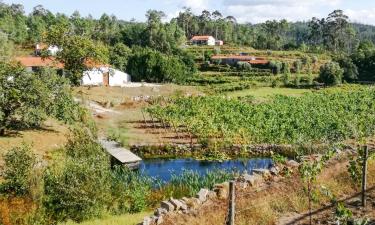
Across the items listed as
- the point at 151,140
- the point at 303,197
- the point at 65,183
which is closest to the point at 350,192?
the point at 303,197

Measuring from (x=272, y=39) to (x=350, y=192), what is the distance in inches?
4498

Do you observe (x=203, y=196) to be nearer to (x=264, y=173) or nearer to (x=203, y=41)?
(x=264, y=173)

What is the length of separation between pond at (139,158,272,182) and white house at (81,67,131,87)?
34.1m

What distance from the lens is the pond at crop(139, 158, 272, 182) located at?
3146cm

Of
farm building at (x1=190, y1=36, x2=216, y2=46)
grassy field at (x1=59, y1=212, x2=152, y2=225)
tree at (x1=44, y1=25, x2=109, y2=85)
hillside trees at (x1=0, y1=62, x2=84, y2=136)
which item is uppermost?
farm building at (x1=190, y1=36, x2=216, y2=46)

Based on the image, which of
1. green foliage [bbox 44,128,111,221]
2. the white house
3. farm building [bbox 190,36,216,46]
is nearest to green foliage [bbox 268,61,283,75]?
the white house

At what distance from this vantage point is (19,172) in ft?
63.6

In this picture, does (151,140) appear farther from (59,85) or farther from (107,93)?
(107,93)

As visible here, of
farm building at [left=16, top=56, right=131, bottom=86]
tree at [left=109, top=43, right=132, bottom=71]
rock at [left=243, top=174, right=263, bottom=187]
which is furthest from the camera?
tree at [left=109, top=43, right=132, bottom=71]

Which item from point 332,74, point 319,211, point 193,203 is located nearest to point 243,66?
point 332,74

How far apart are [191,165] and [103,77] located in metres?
39.1

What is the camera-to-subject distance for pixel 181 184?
75.6ft

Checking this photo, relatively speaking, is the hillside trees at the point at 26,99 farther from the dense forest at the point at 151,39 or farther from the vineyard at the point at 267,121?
the dense forest at the point at 151,39

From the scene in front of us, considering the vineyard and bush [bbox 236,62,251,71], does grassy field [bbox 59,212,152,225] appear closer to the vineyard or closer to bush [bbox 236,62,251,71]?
the vineyard
